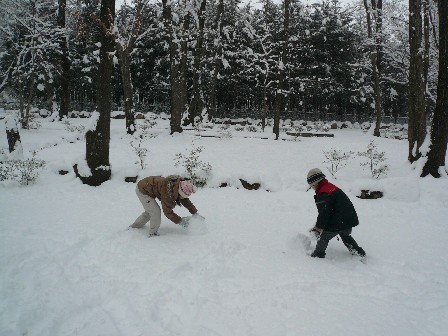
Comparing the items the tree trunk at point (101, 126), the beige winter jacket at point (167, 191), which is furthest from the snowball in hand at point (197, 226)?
the tree trunk at point (101, 126)

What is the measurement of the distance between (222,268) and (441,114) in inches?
295

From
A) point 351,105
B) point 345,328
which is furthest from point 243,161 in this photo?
point 351,105

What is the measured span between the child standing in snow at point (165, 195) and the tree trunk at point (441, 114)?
22.8 ft

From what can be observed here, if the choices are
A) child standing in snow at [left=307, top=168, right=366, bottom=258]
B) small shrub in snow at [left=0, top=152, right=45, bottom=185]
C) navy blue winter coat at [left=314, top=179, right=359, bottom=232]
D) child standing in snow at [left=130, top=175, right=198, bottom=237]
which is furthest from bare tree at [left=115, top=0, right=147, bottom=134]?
navy blue winter coat at [left=314, top=179, right=359, bottom=232]

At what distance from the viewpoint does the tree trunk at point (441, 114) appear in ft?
26.0

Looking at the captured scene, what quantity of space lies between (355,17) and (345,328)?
34.6m

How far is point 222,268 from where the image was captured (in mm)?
4191

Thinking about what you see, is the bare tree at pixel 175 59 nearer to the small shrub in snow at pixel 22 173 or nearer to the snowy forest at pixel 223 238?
the snowy forest at pixel 223 238

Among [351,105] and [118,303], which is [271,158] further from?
[351,105]

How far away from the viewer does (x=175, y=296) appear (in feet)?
11.5

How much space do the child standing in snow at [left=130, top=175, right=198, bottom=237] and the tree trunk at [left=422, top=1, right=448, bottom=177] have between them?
696cm

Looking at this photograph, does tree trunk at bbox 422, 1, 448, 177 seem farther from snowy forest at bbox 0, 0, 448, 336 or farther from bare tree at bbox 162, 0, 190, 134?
bare tree at bbox 162, 0, 190, 134

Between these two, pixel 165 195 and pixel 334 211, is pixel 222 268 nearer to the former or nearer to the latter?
pixel 165 195

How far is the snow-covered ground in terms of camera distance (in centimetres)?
312
